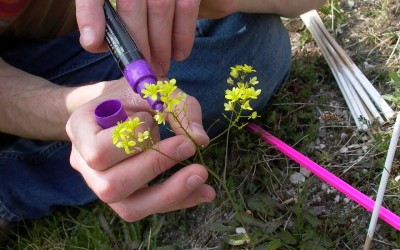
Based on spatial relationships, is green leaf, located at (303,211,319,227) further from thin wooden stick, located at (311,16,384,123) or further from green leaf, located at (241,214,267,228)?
thin wooden stick, located at (311,16,384,123)

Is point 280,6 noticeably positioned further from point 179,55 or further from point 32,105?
point 32,105

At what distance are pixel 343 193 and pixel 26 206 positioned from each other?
3.36 ft

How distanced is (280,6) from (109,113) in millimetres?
766

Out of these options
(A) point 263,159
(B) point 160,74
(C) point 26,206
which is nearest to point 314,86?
(A) point 263,159

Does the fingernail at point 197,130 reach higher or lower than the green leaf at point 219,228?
higher

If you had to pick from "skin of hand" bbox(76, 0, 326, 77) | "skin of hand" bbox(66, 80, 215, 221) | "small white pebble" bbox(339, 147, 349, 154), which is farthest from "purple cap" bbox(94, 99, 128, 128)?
"small white pebble" bbox(339, 147, 349, 154)

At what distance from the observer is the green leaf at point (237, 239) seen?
1.44 m

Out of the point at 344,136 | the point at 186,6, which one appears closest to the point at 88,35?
the point at 186,6

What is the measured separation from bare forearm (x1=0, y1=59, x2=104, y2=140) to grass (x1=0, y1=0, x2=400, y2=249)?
0.98ft

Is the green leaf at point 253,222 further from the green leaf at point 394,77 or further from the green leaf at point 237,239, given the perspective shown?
the green leaf at point 394,77

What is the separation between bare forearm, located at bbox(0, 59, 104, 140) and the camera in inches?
63.4

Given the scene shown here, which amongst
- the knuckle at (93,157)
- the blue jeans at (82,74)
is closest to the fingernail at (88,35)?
the knuckle at (93,157)

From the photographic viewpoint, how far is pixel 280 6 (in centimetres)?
168

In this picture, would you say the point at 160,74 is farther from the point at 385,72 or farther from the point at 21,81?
the point at 385,72
